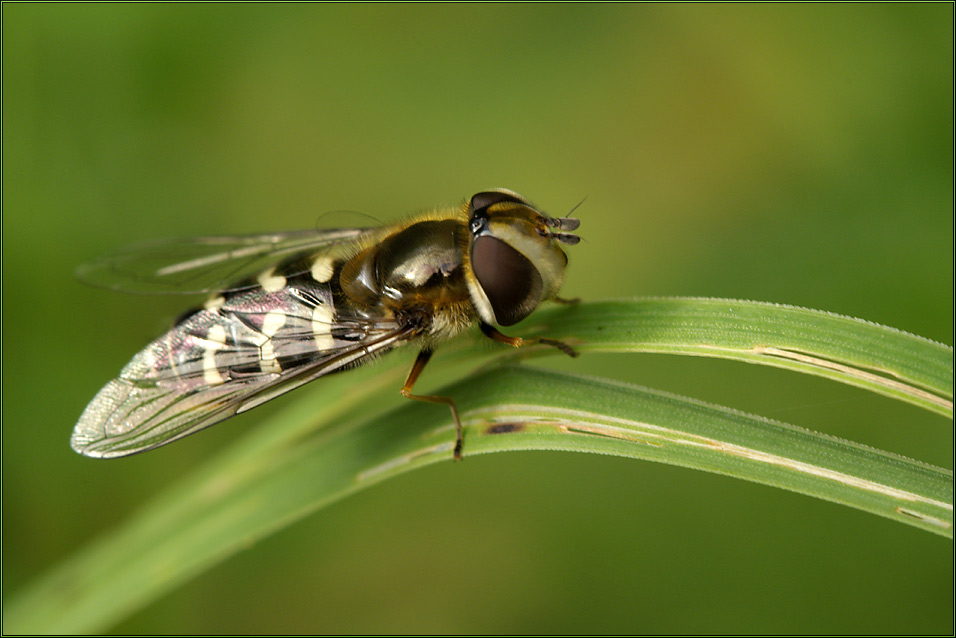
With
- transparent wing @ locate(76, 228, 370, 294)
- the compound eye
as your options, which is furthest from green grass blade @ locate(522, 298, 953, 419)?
transparent wing @ locate(76, 228, 370, 294)

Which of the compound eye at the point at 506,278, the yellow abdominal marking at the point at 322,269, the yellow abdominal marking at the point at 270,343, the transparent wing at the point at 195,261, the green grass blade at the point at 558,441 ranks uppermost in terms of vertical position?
the transparent wing at the point at 195,261

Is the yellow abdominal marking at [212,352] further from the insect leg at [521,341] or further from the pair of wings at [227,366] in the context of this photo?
the insect leg at [521,341]

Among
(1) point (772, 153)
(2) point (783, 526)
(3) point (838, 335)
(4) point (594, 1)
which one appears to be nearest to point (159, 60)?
(4) point (594, 1)

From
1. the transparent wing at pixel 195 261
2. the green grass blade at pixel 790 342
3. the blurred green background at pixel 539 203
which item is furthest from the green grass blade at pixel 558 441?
the blurred green background at pixel 539 203

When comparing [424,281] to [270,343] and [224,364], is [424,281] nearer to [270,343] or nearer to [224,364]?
[270,343]

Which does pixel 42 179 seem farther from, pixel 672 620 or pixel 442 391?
pixel 672 620

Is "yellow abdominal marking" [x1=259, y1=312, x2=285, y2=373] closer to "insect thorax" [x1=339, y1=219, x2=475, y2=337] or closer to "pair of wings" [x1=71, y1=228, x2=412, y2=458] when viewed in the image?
"pair of wings" [x1=71, y1=228, x2=412, y2=458]

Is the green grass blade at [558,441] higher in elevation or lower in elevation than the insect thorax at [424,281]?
lower
